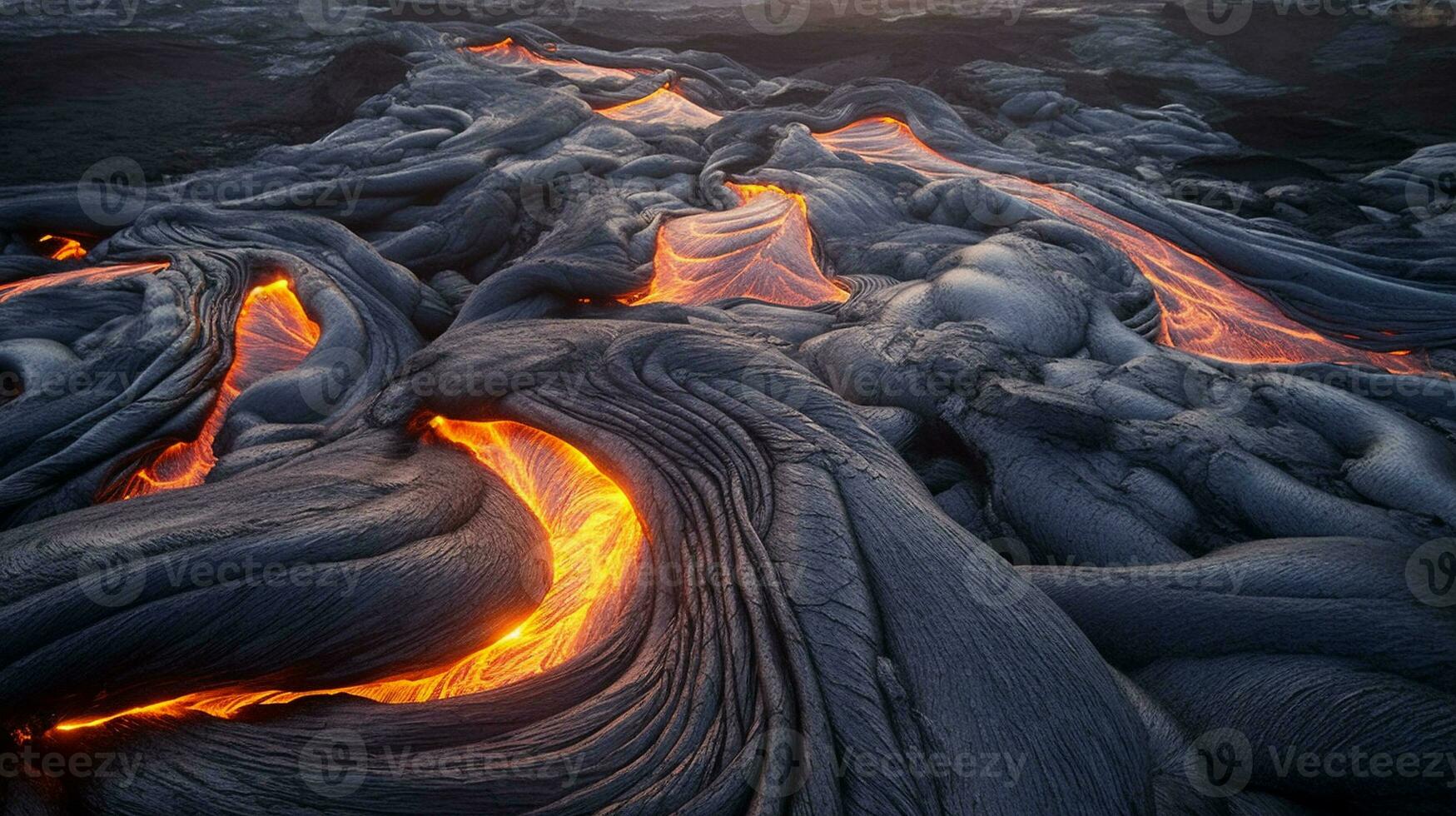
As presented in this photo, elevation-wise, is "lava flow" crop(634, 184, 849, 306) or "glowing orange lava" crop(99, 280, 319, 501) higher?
"lava flow" crop(634, 184, 849, 306)

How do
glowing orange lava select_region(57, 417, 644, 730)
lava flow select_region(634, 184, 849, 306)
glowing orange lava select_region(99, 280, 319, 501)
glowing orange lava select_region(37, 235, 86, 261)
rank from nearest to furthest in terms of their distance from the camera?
glowing orange lava select_region(57, 417, 644, 730) < glowing orange lava select_region(99, 280, 319, 501) < lava flow select_region(634, 184, 849, 306) < glowing orange lava select_region(37, 235, 86, 261)

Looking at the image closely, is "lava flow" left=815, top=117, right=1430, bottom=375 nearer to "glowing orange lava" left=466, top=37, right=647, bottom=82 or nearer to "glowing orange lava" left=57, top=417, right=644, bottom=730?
"glowing orange lava" left=57, top=417, right=644, bottom=730

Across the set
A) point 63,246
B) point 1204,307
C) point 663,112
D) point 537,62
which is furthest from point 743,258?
point 537,62

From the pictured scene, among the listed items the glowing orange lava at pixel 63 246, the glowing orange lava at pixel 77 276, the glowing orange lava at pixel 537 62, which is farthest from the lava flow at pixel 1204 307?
the glowing orange lava at pixel 63 246

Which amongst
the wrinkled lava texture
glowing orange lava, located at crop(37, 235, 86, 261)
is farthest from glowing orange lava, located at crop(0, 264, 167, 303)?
glowing orange lava, located at crop(37, 235, 86, 261)

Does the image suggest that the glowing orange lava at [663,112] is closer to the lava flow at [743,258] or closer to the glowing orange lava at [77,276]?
the lava flow at [743,258]

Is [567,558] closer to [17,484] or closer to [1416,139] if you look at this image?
[17,484]

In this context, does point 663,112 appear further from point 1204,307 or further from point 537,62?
point 1204,307
